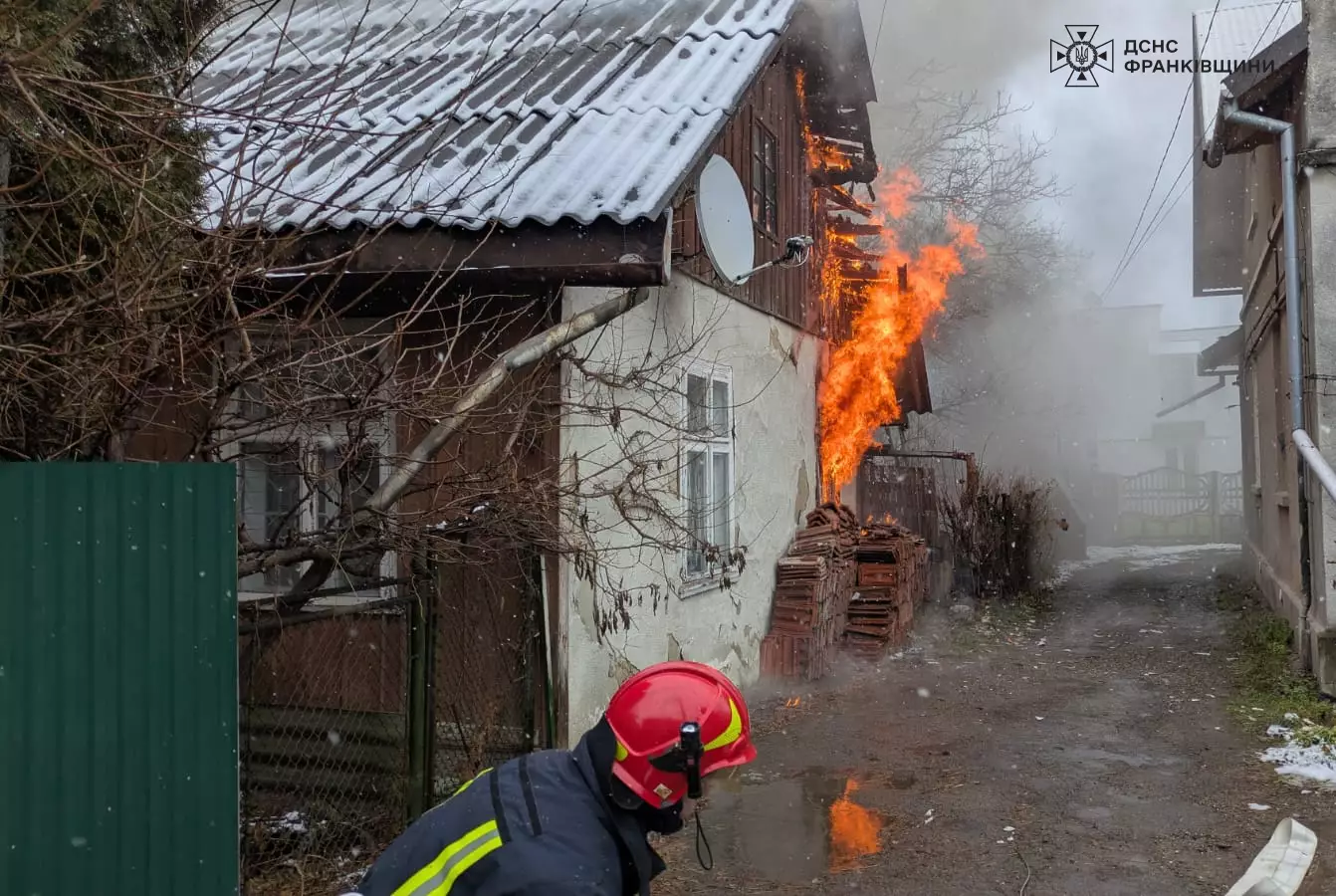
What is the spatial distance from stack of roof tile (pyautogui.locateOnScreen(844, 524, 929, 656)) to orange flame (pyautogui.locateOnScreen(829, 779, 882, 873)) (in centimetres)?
481

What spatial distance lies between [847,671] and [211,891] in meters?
7.99

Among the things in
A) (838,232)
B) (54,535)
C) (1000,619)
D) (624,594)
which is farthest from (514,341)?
(1000,619)

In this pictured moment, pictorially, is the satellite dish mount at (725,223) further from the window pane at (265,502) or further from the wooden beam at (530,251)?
the window pane at (265,502)

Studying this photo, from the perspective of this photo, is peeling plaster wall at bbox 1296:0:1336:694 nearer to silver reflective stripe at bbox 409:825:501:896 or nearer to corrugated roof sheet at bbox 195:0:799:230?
corrugated roof sheet at bbox 195:0:799:230

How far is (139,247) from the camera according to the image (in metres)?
4.20

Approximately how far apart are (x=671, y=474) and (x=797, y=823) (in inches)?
107

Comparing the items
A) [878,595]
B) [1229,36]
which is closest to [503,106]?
[878,595]

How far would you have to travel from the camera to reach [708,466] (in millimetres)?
9352

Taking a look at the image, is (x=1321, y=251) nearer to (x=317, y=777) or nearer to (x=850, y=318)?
(x=850, y=318)

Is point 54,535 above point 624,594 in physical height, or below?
above

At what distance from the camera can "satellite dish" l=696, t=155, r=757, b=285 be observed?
7.97m

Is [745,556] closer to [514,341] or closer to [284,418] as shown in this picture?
[514,341]

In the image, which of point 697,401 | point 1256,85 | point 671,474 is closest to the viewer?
point 671,474

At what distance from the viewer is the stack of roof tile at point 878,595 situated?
38.5 ft
